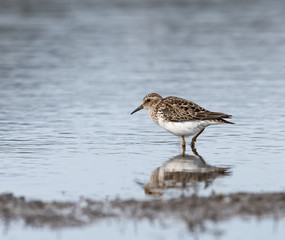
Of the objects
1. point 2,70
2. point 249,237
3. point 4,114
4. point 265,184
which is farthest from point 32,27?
point 249,237

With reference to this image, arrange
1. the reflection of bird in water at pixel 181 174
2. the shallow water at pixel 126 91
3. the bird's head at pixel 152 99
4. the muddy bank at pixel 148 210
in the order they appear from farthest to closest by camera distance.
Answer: the bird's head at pixel 152 99 → the shallow water at pixel 126 91 → the reflection of bird in water at pixel 181 174 → the muddy bank at pixel 148 210

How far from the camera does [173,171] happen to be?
12.6 metres

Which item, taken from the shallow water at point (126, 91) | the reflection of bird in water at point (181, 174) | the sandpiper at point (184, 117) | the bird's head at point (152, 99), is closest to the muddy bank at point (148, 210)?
the shallow water at point (126, 91)

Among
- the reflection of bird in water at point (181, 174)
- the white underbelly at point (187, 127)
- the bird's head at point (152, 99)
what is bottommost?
the reflection of bird in water at point (181, 174)

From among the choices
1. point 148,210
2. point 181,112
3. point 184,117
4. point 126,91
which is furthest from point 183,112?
point 126,91

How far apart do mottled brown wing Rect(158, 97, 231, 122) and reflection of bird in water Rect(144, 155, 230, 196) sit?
1.14m

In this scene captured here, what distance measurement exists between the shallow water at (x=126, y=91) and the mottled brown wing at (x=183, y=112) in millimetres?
708

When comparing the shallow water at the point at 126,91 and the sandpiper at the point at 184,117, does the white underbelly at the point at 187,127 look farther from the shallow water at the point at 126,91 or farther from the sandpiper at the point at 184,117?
the shallow water at the point at 126,91

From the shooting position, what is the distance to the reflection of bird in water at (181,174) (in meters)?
11.3

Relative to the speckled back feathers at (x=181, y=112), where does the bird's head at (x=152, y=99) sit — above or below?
above

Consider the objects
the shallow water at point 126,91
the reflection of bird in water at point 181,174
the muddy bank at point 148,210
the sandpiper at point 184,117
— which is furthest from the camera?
the sandpiper at point 184,117

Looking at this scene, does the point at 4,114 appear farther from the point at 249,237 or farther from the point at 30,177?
the point at 249,237

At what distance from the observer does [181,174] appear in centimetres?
1231

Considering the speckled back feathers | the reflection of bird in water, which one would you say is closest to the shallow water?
the reflection of bird in water
